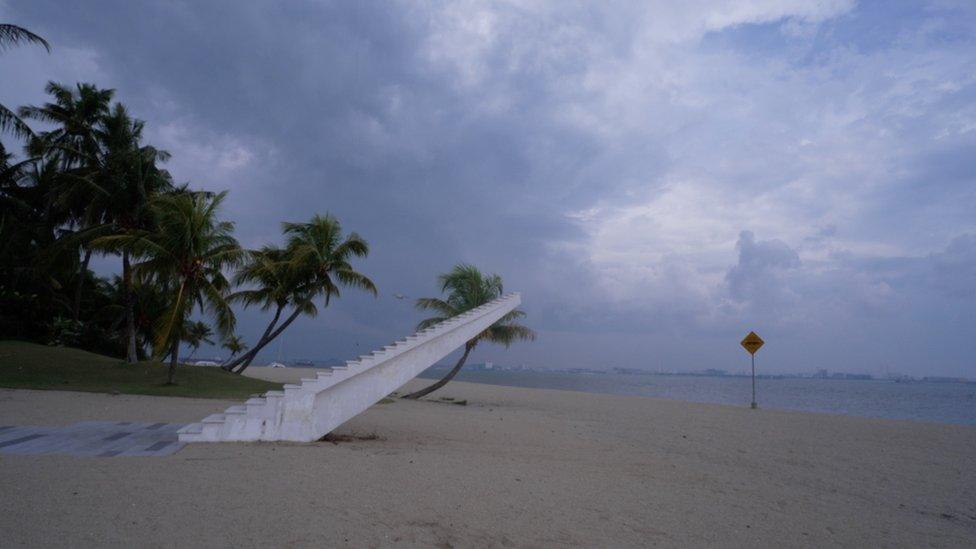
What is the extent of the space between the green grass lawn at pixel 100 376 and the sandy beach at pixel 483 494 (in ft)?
21.0

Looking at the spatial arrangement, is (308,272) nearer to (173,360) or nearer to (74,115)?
(173,360)

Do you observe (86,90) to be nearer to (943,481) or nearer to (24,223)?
(24,223)

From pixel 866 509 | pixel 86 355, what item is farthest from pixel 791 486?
pixel 86 355

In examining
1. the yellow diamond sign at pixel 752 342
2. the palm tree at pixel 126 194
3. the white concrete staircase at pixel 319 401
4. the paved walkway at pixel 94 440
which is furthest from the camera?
the palm tree at pixel 126 194

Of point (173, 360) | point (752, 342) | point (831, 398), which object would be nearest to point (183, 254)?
point (173, 360)

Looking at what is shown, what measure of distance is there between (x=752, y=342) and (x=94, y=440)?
20.2 m

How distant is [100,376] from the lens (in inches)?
758

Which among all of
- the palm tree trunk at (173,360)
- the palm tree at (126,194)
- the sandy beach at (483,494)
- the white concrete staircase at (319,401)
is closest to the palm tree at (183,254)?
the palm tree trunk at (173,360)

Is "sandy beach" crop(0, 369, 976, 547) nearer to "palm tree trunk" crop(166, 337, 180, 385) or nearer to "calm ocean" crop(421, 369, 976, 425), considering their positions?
"palm tree trunk" crop(166, 337, 180, 385)

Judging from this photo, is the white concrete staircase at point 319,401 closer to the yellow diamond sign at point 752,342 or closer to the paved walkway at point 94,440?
the paved walkway at point 94,440

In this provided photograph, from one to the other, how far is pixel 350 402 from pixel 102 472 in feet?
13.0

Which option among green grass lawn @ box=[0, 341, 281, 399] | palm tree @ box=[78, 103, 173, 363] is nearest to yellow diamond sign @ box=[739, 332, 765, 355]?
green grass lawn @ box=[0, 341, 281, 399]

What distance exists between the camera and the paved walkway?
724 centimetres

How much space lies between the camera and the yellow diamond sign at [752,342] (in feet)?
67.9
